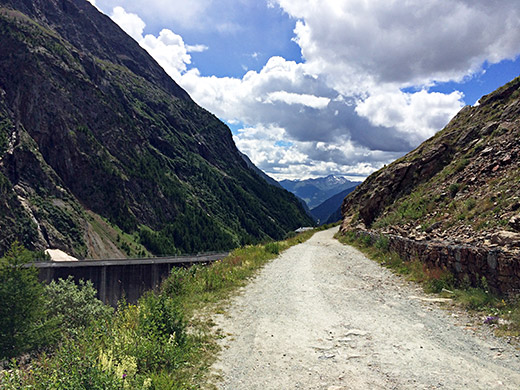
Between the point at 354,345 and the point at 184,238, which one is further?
the point at 184,238

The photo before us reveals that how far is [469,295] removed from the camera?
365 inches

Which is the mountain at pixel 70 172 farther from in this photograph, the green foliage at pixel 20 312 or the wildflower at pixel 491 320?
the wildflower at pixel 491 320

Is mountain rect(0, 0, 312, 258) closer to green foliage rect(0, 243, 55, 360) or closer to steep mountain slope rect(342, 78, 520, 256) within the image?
green foliage rect(0, 243, 55, 360)

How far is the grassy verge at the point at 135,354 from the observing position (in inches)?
171

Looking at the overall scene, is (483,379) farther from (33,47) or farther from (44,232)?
(33,47)

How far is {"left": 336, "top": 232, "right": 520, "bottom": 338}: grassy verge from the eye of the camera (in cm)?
744

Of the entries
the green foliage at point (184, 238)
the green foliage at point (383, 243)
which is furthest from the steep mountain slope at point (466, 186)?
the green foliage at point (184, 238)

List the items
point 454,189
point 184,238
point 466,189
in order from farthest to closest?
point 184,238 < point 454,189 < point 466,189

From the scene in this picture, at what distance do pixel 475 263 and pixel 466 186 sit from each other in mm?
8717

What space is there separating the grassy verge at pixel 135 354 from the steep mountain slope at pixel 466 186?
875cm

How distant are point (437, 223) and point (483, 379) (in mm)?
11257

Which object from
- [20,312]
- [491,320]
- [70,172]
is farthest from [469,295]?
[70,172]

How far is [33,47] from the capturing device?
529ft

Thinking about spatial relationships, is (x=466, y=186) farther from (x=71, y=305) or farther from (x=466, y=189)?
(x=71, y=305)
